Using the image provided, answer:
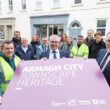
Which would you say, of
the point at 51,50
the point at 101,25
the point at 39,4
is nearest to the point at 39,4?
the point at 39,4

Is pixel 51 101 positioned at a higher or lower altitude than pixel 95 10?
lower

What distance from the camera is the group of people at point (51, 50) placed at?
297cm

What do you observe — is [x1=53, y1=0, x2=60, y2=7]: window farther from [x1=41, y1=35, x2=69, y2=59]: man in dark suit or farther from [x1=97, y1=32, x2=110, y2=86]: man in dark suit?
[x1=97, y1=32, x2=110, y2=86]: man in dark suit

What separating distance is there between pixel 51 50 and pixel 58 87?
151 centimetres

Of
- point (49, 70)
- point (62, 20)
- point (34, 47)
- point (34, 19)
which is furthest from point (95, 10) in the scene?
point (49, 70)

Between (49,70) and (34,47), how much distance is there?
12.5 feet

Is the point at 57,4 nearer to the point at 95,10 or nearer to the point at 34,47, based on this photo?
the point at 95,10

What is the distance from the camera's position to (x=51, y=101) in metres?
2.30

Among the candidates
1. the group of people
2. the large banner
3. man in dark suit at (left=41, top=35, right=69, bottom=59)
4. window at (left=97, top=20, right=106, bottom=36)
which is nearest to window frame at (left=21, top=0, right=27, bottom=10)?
window at (left=97, top=20, right=106, bottom=36)

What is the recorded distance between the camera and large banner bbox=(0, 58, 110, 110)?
2.25 metres

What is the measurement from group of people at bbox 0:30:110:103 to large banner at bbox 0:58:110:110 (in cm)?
17

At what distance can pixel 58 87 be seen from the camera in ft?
8.28

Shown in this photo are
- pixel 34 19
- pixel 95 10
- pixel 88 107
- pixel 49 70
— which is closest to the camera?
pixel 88 107

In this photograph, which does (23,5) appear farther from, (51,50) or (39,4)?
(51,50)
